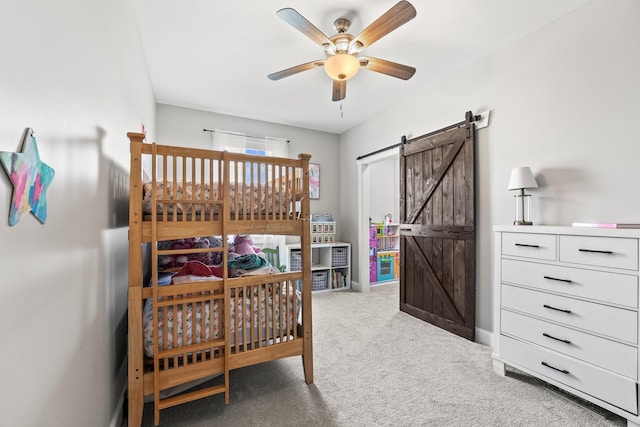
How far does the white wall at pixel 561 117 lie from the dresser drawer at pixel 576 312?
602 mm

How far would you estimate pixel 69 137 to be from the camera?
996 millimetres

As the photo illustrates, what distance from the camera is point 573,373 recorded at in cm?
170

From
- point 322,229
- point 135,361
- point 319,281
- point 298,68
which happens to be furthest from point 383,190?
point 135,361

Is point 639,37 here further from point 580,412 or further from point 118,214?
point 118,214

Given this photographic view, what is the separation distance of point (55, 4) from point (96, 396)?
1.52 metres

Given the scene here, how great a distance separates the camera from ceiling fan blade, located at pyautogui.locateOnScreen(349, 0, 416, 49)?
5.46 ft

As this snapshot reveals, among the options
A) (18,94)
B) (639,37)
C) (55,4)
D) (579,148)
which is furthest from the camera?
(579,148)

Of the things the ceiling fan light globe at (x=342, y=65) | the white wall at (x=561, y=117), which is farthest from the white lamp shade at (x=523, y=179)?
the ceiling fan light globe at (x=342, y=65)

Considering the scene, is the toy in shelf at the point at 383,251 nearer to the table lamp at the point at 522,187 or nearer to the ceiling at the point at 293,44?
the ceiling at the point at 293,44

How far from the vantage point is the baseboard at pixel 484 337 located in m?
2.56

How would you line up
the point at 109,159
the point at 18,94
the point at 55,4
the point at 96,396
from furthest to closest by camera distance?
the point at 109,159 → the point at 96,396 → the point at 55,4 → the point at 18,94

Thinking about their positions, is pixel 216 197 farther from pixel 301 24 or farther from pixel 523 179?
pixel 523 179

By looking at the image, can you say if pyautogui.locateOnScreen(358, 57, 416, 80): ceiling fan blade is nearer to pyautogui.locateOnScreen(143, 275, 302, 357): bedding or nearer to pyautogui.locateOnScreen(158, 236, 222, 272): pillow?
pyautogui.locateOnScreen(143, 275, 302, 357): bedding

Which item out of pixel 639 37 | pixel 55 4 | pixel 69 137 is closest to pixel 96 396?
pixel 69 137
